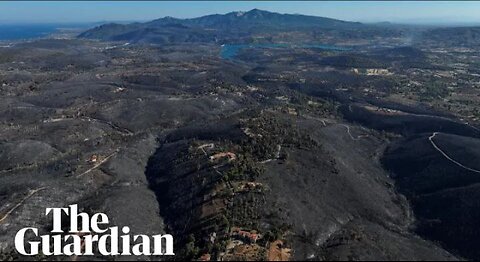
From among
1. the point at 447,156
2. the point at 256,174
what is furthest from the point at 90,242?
the point at 447,156

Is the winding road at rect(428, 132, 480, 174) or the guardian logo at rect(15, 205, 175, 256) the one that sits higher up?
the winding road at rect(428, 132, 480, 174)

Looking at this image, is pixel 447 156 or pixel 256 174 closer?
pixel 256 174

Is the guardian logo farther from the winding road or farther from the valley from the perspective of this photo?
the winding road

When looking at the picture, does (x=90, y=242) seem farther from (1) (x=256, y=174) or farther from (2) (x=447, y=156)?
(2) (x=447, y=156)

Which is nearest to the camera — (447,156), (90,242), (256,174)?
(90,242)

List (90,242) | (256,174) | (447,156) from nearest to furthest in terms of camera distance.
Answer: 1. (90,242)
2. (256,174)
3. (447,156)

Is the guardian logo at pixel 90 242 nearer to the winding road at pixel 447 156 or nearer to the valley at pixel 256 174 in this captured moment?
the valley at pixel 256 174

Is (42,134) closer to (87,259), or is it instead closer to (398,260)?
(87,259)

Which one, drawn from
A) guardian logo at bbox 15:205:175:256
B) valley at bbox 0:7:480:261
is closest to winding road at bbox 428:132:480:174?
valley at bbox 0:7:480:261

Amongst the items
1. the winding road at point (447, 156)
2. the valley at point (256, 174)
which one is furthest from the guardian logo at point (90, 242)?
the winding road at point (447, 156)

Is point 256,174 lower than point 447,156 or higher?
higher
